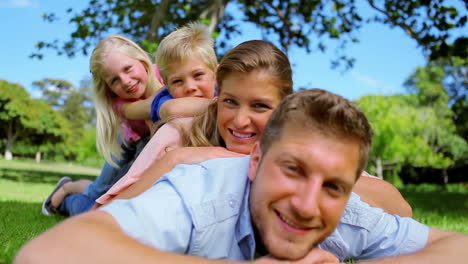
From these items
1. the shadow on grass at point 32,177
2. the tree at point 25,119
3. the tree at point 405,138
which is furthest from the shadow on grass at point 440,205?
the tree at point 25,119

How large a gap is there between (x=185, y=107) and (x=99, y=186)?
2.66m

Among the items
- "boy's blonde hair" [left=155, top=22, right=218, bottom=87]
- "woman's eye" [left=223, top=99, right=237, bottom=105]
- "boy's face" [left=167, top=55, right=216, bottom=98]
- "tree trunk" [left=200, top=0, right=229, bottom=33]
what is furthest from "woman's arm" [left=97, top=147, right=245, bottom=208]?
"tree trunk" [left=200, top=0, right=229, bottom=33]

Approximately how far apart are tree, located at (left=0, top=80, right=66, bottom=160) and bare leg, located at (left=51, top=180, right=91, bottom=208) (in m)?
39.0

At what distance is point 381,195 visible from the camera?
10.7ft

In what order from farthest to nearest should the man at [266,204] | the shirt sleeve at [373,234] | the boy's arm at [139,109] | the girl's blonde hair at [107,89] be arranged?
the girl's blonde hair at [107,89] → the boy's arm at [139,109] → the shirt sleeve at [373,234] → the man at [266,204]

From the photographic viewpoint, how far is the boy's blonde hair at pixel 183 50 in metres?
3.98

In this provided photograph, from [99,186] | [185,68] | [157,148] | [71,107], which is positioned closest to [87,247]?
[157,148]

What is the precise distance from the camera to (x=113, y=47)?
185 inches

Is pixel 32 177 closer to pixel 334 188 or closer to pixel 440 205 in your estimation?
pixel 440 205

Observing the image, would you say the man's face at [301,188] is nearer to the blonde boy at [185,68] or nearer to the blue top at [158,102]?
the blonde boy at [185,68]

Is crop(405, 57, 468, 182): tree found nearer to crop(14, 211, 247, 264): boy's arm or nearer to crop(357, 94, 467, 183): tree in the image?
crop(357, 94, 467, 183): tree

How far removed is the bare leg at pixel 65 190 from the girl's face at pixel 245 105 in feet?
12.4

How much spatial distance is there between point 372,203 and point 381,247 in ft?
2.17

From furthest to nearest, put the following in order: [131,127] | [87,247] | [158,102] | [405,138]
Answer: [405,138] < [131,127] < [158,102] < [87,247]
